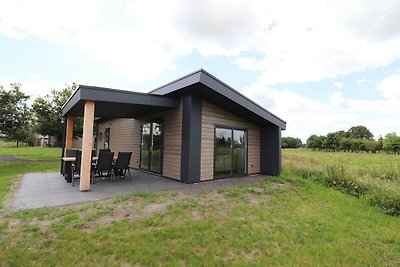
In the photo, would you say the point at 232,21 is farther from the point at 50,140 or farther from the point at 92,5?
the point at 50,140

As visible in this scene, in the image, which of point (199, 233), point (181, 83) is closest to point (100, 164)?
point (181, 83)

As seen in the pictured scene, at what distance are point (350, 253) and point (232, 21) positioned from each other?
7.15 m

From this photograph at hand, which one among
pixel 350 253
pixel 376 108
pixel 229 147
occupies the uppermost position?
pixel 376 108

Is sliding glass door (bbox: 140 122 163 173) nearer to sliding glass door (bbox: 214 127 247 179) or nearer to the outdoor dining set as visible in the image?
the outdoor dining set

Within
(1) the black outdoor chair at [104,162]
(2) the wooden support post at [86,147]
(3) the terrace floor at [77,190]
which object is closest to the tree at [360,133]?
(3) the terrace floor at [77,190]

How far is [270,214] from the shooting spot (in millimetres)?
3814

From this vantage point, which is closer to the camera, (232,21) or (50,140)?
(232,21)

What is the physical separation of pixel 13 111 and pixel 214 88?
35.9 feet

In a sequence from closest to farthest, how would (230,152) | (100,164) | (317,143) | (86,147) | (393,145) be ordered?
Result: (86,147) < (100,164) < (230,152) < (393,145) < (317,143)

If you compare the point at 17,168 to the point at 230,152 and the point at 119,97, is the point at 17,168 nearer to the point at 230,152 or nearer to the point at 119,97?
the point at 119,97

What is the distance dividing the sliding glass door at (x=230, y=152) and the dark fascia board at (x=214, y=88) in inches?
42.6

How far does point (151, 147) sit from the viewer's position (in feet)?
25.8

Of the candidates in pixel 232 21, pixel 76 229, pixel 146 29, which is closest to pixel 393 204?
pixel 76 229

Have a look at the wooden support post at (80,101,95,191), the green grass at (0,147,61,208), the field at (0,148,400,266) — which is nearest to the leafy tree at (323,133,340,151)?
the field at (0,148,400,266)
